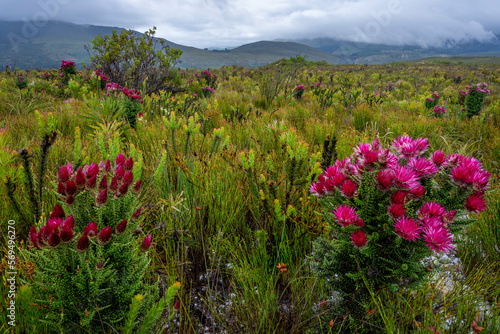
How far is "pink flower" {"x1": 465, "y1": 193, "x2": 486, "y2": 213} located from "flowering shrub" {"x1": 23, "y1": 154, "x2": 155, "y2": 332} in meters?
1.17

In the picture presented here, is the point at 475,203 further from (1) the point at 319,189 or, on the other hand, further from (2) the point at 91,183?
(2) the point at 91,183

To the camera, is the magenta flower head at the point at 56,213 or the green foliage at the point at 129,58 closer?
the magenta flower head at the point at 56,213

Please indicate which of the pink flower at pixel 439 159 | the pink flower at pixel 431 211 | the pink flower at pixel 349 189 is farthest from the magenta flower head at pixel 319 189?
the pink flower at pixel 439 159

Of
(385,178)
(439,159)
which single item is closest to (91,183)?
(385,178)

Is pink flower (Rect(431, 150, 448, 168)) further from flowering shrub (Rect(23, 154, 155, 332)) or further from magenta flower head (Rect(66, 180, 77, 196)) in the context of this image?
magenta flower head (Rect(66, 180, 77, 196))

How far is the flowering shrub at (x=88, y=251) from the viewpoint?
808 mm

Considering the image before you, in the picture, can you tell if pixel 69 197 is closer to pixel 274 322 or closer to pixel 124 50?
pixel 274 322

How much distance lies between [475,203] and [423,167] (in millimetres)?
199

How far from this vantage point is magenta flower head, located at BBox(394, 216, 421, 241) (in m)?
0.88

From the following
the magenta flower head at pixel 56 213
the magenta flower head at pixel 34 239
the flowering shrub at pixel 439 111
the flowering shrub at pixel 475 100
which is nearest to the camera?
the magenta flower head at pixel 34 239

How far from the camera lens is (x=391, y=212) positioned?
931mm

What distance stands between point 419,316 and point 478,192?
71cm

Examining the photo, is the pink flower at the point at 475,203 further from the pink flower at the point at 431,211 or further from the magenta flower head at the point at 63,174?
the magenta flower head at the point at 63,174

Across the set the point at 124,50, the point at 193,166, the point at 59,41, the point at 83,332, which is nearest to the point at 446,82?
the point at 124,50
